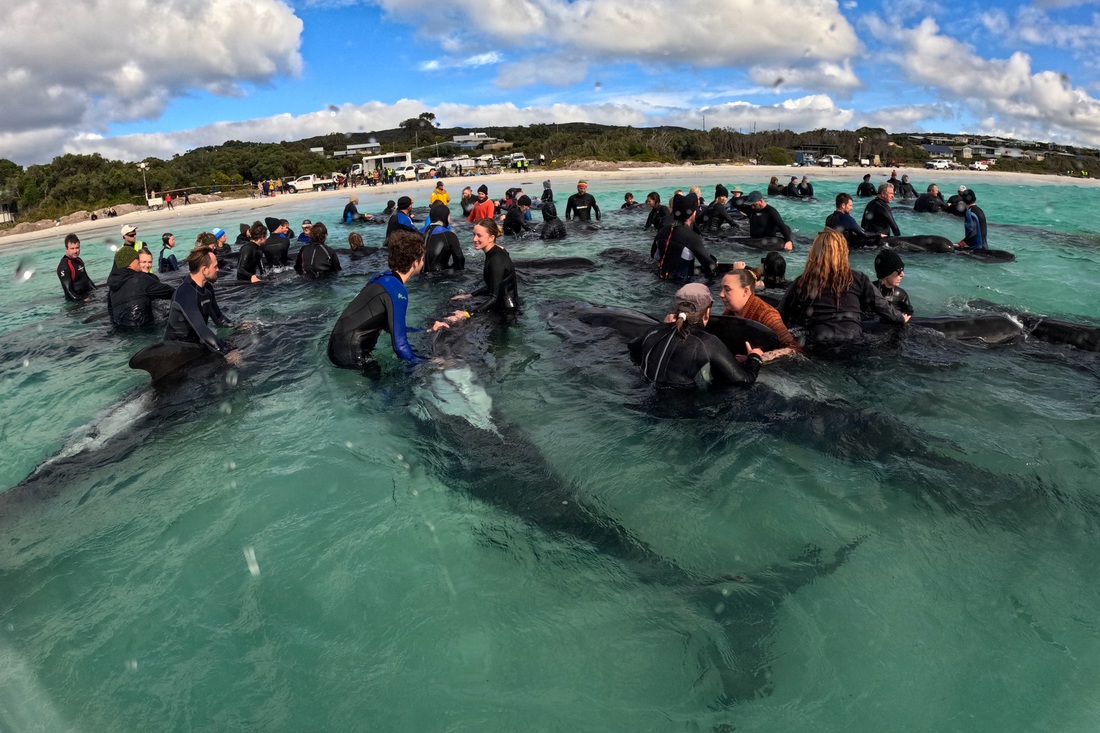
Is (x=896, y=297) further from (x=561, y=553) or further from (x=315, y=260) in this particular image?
(x=315, y=260)

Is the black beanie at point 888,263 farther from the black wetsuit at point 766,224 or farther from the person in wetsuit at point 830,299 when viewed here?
the black wetsuit at point 766,224

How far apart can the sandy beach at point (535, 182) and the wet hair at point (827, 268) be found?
31655mm

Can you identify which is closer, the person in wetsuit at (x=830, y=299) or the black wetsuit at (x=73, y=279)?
the person in wetsuit at (x=830, y=299)

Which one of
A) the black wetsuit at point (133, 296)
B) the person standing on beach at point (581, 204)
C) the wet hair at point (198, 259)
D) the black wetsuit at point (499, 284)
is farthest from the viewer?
the person standing on beach at point (581, 204)

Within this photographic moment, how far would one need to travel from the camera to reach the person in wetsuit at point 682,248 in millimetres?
10047

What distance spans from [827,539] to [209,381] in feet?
21.2

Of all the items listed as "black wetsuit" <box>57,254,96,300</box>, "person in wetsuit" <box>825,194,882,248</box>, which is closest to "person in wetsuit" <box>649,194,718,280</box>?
"person in wetsuit" <box>825,194,882,248</box>

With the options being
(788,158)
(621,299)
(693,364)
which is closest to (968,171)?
(788,158)

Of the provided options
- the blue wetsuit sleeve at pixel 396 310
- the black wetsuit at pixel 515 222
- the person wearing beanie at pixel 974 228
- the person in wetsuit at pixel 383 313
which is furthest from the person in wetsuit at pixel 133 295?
the person wearing beanie at pixel 974 228

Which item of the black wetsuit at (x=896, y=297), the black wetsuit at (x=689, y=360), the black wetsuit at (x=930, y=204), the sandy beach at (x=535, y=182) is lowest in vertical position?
the black wetsuit at (x=689, y=360)

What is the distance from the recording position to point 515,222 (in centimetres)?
1650

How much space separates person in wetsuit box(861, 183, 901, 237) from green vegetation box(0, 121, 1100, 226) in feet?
159

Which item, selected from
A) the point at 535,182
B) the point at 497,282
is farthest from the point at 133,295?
the point at 535,182

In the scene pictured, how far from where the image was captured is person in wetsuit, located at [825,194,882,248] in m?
10.8
